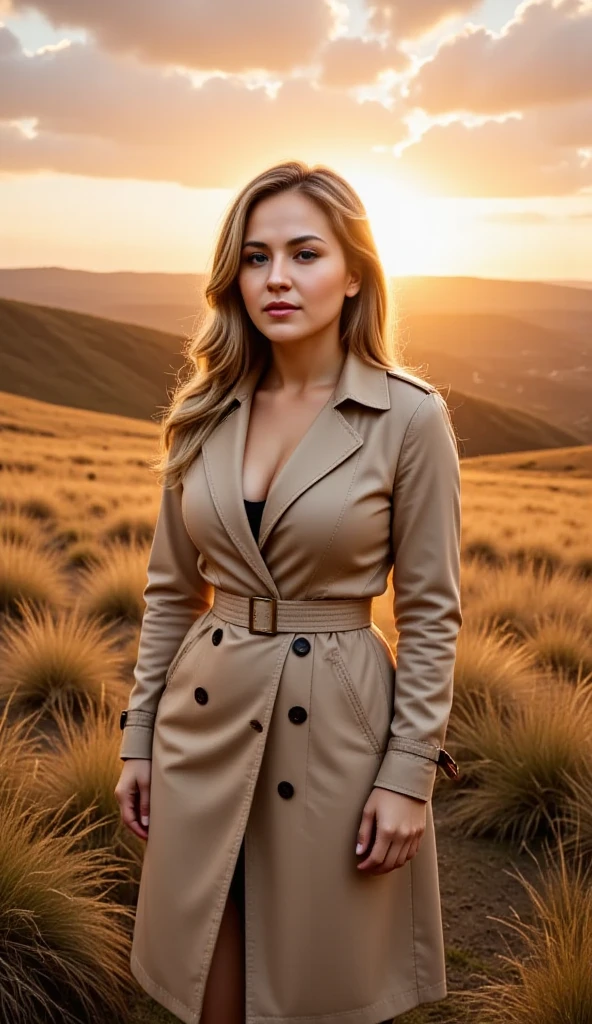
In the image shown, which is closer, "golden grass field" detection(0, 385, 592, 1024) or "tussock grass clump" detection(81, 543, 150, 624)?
"golden grass field" detection(0, 385, 592, 1024)

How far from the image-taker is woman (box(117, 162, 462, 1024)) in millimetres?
1999

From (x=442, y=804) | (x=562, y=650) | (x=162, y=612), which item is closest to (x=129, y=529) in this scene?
(x=562, y=650)

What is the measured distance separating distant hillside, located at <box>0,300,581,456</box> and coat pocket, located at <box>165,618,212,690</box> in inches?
2706

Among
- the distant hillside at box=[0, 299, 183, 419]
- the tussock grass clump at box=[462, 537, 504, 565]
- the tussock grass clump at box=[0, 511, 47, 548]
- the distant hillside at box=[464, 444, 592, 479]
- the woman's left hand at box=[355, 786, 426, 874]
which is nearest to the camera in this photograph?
the woman's left hand at box=[355, 786, 426, 874]

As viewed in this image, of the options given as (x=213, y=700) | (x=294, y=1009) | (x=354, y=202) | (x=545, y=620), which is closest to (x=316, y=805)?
(x=213, y=700)

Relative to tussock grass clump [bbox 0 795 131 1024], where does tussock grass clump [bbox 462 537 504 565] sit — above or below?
below

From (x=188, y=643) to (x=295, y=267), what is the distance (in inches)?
36.2

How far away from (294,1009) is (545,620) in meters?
5.26

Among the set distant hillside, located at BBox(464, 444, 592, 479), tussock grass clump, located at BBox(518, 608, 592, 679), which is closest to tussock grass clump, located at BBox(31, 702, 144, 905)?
tussock grass clump, located at BBox(518, 608, 592, 679)

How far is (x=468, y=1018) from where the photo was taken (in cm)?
302

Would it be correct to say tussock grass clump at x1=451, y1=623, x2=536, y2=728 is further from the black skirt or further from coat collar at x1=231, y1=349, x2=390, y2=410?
coat collar at x1=231, y1=349, x2=390, y2=410

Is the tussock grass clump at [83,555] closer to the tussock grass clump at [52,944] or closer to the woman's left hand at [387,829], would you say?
the tussock grass clump at [52,944]

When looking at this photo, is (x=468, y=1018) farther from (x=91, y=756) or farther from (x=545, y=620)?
(x=545, y=620)

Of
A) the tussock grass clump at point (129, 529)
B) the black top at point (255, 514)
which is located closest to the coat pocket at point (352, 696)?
the black top at point (255, 514)
